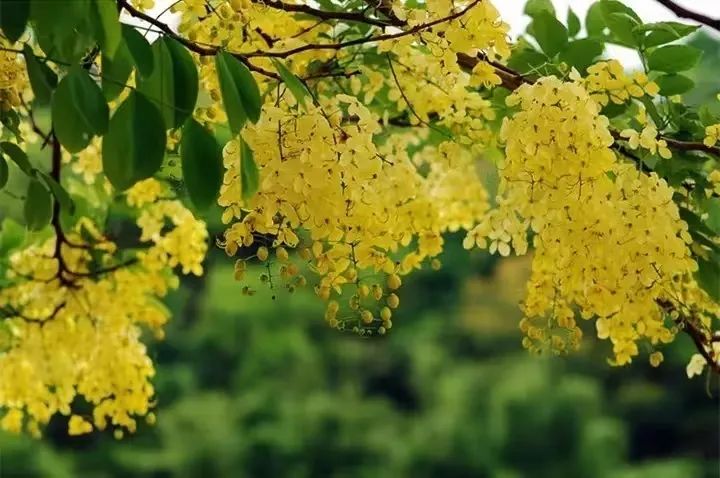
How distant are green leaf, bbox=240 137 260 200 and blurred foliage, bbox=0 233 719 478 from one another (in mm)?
7850

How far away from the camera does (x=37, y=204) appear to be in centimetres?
75

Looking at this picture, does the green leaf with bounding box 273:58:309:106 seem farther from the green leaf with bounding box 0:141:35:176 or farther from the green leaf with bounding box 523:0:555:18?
the green leaf with bounding box 523:0:555:18

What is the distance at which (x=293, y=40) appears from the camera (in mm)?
912

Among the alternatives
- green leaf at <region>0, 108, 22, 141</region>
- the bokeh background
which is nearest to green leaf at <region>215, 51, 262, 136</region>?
green leaf at <region>0, 108, 22, 141</region>

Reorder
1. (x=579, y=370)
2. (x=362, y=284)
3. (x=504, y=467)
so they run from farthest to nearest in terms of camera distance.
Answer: (x=579, y=370)
(x=504, y=467)
(x=362, y=284)

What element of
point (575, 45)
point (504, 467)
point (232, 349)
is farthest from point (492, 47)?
point (232, 349)

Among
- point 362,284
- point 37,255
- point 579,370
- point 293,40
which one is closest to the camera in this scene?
point 362,284

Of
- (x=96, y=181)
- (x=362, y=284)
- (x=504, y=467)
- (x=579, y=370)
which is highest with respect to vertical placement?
(x=96, y=181)

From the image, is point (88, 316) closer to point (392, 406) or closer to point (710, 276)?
point (710, 276)

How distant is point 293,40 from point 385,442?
27.6 ft

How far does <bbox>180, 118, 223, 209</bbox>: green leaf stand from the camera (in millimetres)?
621

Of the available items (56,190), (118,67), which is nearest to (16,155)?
(56,190)

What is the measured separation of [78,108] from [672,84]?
473 mm

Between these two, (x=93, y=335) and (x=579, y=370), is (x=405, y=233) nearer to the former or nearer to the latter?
(x=93, y=335)
